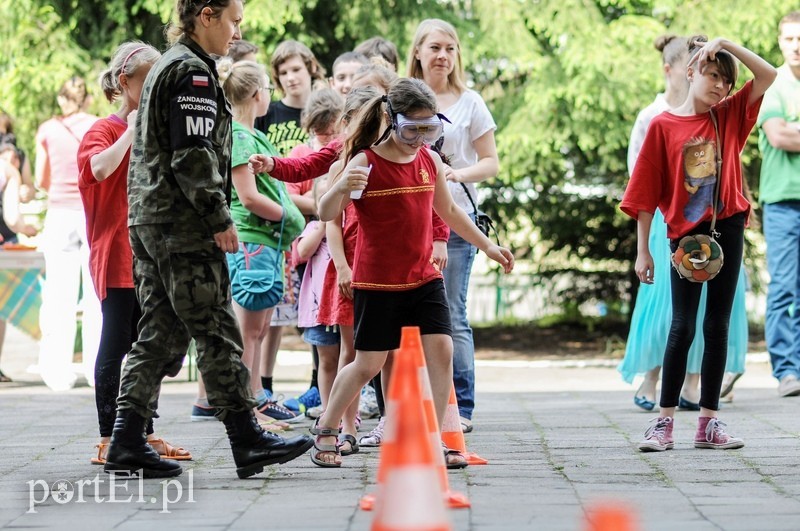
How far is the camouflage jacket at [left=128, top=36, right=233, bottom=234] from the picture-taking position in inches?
193

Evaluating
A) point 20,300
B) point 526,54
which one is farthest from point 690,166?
point 526,54

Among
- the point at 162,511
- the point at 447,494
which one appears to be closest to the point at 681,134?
the point at 447,494

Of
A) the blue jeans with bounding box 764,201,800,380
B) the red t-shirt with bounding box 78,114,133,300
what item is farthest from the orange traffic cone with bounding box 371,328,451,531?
the blue jeans with bounding box 764,201,800,380

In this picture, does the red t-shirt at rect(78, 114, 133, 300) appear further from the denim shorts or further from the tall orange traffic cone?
the tall orange traffic cone

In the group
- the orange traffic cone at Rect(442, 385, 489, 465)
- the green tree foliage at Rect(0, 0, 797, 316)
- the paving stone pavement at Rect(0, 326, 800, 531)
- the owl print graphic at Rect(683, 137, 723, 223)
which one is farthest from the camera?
the green tree foliage at Rect(0, 0, 797, 316)

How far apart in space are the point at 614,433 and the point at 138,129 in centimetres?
294

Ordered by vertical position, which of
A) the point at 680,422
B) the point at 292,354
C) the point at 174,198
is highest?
the point at 174,198

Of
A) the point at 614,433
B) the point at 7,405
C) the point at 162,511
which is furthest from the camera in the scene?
the point at 7,405

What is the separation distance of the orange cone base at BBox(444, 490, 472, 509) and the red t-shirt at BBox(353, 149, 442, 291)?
1132mm

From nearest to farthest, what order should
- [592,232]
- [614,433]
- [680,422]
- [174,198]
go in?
[174,198], [614,433], [680,422], [592,232]

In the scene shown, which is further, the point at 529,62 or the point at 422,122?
the point at 529,62

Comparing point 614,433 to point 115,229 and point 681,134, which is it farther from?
point 115,229

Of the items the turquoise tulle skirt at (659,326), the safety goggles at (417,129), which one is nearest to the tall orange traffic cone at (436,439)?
the safety goggles at (417,129)

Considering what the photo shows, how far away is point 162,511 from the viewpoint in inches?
173
